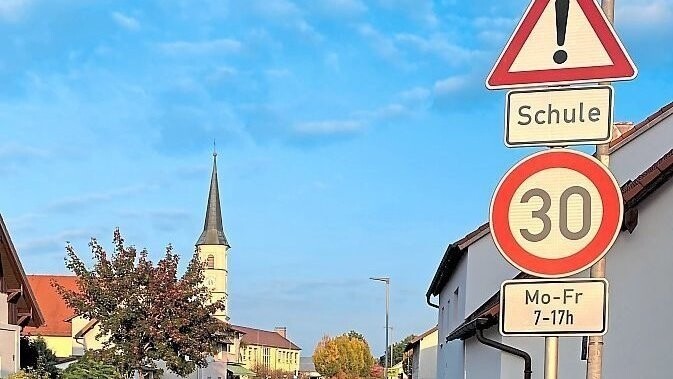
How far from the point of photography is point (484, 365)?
17.7m

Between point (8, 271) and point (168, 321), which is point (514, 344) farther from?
point (168, 321)

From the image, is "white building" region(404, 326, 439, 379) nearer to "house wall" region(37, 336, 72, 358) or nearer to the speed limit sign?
"house wall" region(37, 336, 72, 358)

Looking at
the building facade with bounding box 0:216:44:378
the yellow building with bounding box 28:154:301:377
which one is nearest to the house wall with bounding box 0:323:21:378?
the building facade with bounding box 0:216:44:378

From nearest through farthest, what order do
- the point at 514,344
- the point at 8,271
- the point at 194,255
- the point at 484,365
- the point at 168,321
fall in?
the point at 514,344
the point at 484,365
the point at 8,271
the point at 168,321
the point at 194,255

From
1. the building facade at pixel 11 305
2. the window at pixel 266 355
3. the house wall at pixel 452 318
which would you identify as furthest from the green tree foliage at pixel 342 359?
the house wall at pixel 452 318

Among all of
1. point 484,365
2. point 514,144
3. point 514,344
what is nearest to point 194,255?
point 484,365

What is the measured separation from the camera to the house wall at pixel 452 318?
22.7 metres

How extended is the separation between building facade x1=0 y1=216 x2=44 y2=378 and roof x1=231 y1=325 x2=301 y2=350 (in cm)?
9561

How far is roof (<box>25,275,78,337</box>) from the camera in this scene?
74188 millimetres

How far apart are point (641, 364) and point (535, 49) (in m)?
8.35

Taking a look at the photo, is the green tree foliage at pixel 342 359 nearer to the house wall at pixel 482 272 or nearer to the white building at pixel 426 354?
the white building at pixel 426 354

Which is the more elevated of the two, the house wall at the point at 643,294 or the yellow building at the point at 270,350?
the house wall at the point at 643,294

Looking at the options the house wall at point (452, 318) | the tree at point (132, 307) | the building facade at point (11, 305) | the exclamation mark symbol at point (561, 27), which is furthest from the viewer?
the tree at point (132, 307)

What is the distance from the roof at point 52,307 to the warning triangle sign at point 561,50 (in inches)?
2762
